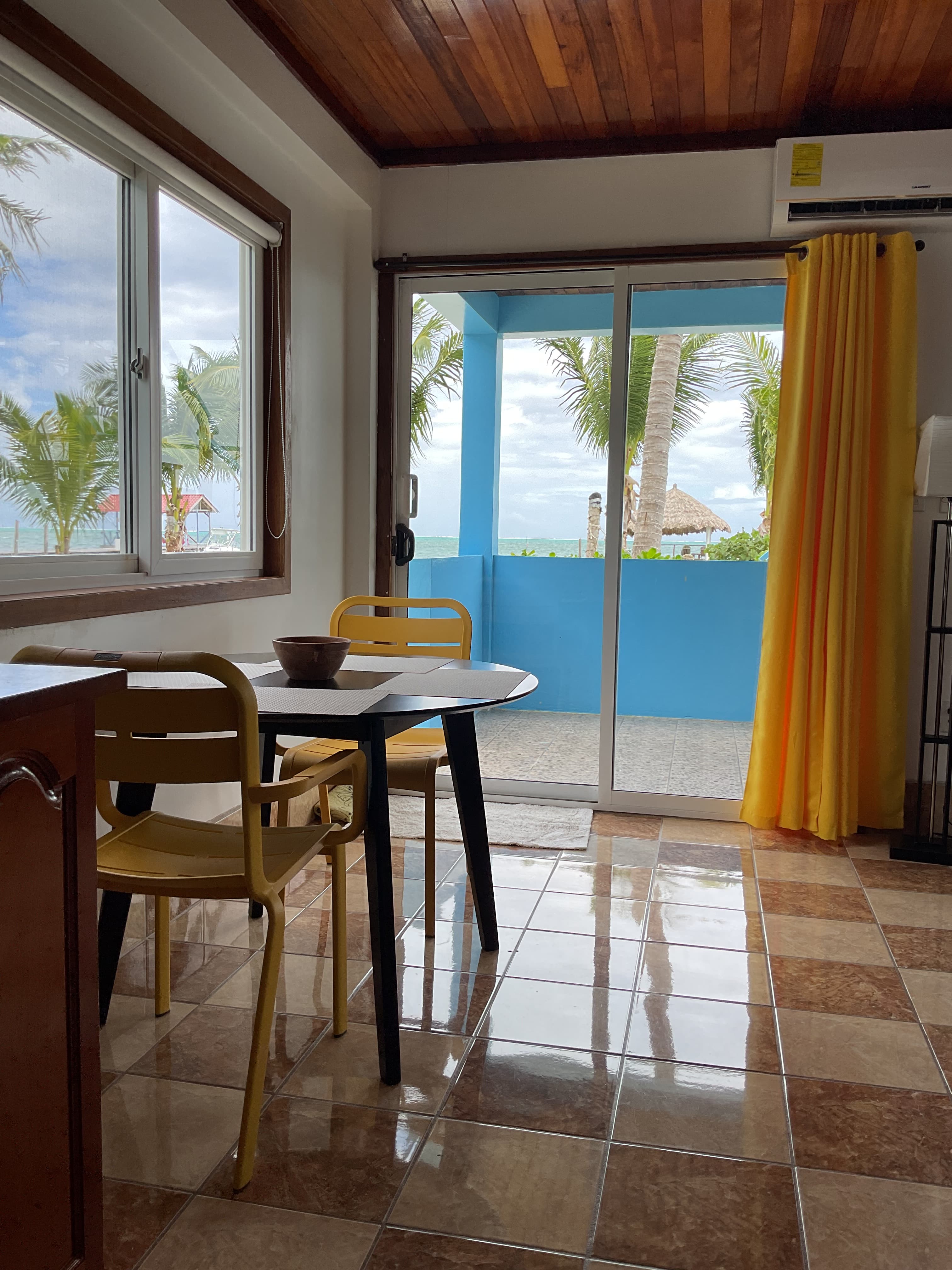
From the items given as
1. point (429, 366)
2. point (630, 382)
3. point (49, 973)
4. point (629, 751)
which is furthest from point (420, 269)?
point (49, 973)

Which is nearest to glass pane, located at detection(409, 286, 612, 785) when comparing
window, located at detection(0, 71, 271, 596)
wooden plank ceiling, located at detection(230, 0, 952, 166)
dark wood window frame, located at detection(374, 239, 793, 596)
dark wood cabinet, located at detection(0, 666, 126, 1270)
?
dark wood window frame, located at detection(374, 239, 793, 596)

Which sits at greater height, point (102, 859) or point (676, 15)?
point (676, 15)

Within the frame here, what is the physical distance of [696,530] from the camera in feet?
13.1

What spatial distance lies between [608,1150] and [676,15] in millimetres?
2970

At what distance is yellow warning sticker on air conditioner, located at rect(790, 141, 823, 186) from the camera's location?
3617 millimetres

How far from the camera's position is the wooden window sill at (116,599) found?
7.22 ft

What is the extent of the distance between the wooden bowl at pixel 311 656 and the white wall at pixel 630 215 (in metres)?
2.40

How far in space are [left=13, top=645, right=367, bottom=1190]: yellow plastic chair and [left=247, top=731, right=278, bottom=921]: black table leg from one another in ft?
2.43

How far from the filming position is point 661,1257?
1.48 metres

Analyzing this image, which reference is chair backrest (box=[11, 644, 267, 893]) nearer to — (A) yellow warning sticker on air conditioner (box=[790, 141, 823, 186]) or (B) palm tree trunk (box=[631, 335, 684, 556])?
(B) palm tree trunk (box=[631, 335, 684, 556])

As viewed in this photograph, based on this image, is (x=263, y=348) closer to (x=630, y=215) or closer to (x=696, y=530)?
(x=630, y=215)

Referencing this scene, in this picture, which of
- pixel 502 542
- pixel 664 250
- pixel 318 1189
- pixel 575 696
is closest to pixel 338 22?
pixel 664 250

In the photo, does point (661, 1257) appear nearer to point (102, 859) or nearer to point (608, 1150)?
point (608, 1150)

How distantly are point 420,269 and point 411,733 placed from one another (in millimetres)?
2074
